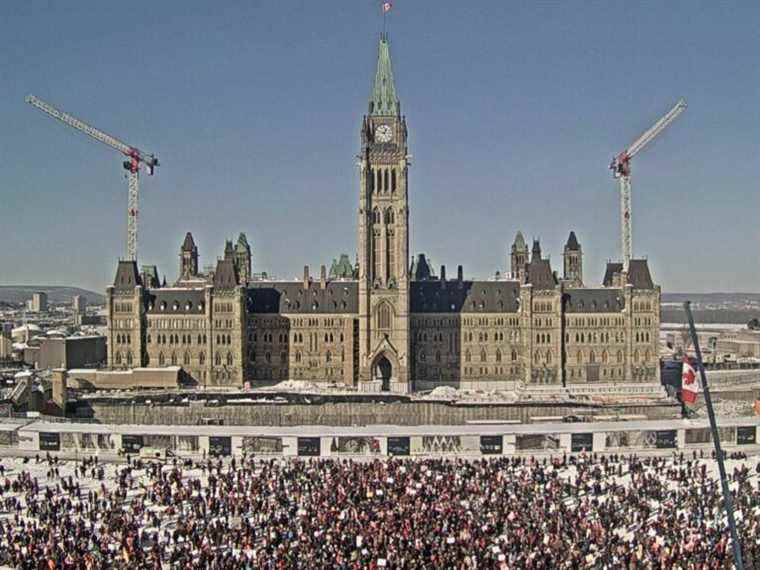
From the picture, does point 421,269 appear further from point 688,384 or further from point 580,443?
point 688,384

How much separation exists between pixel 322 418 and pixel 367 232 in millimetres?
35375

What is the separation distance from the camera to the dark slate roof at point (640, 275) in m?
113

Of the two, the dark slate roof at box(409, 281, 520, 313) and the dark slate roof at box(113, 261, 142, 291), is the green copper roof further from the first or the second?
the dark slate roof at box(113, 261, 142, 291)

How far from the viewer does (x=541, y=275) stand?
11319 cm

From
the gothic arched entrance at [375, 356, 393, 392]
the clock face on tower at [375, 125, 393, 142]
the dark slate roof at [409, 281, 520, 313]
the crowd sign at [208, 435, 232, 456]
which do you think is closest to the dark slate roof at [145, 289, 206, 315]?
the gothic arched entrance at [375, 356, 393, 392]

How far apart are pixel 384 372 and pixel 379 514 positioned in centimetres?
6763

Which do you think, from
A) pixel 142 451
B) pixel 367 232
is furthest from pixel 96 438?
pixel 367 232

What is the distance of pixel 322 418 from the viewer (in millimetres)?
80500

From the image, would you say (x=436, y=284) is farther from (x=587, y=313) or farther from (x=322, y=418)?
(x=322, y=418)

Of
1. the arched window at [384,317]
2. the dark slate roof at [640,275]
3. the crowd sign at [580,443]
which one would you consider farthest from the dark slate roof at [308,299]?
the crowd sign at [580,443]

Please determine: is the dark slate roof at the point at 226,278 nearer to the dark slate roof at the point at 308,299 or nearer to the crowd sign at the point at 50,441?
the dark slate roof at the point at 308,299

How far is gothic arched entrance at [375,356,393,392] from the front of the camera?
11237 cm

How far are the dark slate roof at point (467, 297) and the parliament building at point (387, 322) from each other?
0.45 ft

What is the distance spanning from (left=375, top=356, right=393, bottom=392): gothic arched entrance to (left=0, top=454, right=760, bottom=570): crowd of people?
48483mm
